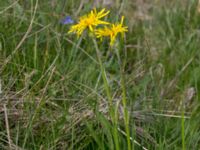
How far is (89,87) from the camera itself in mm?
1969

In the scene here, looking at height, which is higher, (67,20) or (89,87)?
(67,20)

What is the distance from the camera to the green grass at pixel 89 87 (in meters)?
1.72

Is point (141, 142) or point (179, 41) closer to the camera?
point (141, 142)

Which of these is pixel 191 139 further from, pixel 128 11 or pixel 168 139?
pixel 128 11

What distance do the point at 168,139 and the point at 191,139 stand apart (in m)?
0.11

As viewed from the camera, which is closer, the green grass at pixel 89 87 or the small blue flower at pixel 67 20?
the green grass at pixel 89 87

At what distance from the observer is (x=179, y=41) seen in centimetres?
264

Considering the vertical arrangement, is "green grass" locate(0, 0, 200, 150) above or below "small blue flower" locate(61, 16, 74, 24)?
below

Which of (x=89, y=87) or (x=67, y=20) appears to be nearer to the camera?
(x=89, y=87)

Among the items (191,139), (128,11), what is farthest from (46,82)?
(128,11)

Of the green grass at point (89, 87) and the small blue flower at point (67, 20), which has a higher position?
the small blue flower at point (67, 20)

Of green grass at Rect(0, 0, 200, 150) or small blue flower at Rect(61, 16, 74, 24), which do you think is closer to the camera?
green grass at Rect(0, 0, 200, 150)

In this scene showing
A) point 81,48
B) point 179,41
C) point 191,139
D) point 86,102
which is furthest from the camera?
point 179,41

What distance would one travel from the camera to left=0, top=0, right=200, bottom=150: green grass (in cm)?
172
